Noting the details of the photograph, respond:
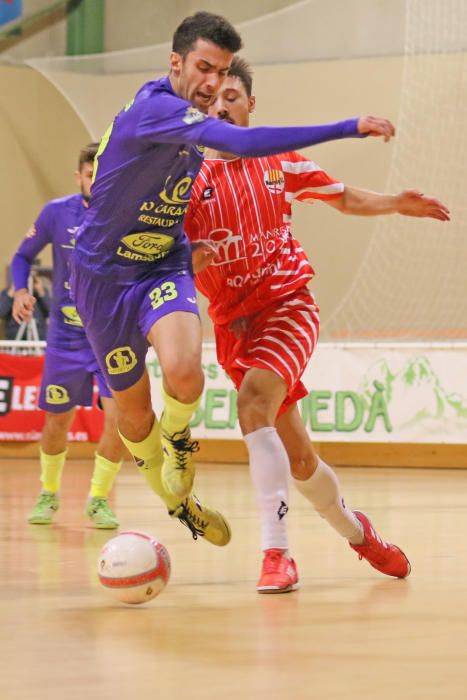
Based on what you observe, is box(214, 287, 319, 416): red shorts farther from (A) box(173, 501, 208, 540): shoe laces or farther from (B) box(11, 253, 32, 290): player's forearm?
(B) box(11, 253, 32, 290): player's forearm

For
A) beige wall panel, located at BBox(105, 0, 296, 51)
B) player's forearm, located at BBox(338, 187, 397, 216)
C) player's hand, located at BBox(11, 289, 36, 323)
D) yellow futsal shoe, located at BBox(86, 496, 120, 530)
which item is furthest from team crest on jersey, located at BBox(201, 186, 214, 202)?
beige wall panel, located at BBox(105, 0, 296, 51)

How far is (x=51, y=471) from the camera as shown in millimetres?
6047

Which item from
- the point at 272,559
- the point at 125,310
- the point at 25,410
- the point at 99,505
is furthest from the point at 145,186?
the point at 25,410

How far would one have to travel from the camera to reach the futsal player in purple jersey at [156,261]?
357 cm

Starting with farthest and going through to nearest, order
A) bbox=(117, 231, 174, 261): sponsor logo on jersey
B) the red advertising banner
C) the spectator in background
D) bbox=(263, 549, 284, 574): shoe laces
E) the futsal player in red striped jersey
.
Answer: the spectator in background < the red advertising banner < the futsal player in red striped jersey < bbox=(117, 231, 174, 261): sponsor logo on jersey < bbox=(263, 549, 284, 574): shoe laces

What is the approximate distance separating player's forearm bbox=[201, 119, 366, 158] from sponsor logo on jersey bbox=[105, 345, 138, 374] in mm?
891

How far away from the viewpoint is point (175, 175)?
3.69 meters

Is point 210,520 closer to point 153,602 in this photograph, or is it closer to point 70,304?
point 153,602

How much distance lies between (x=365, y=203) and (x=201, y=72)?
79 centimetres

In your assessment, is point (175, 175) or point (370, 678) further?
point (175, 175)

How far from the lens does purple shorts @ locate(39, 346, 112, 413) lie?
6035mm

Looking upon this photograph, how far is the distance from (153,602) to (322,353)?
615 cm

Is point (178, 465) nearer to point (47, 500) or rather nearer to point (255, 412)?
point (255, 412)

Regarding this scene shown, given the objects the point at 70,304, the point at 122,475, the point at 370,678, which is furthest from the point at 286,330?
the point at 122,475
